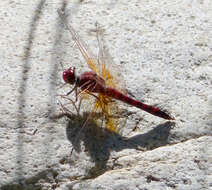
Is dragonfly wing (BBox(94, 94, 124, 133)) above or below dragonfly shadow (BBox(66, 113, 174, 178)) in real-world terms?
above

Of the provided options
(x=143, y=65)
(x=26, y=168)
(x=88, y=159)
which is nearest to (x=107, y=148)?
(x=88, y=159)

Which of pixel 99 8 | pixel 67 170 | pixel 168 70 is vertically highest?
pixel 99 8

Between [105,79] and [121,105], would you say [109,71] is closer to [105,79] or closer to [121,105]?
[105,79]

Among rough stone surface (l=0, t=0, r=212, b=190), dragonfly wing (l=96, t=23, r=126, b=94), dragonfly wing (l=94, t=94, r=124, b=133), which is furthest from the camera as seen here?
dragonfly wing (l=96, t=23, r=126, b=94)

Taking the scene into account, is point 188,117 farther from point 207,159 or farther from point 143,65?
point 143,65

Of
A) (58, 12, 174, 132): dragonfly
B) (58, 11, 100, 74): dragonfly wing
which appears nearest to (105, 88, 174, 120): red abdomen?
(58, 12, 174, 132): dragonfly

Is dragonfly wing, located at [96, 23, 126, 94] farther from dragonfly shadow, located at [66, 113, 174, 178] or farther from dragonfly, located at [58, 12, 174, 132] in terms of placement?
dragonfly shadow, located at [66, 113, 174, 178]

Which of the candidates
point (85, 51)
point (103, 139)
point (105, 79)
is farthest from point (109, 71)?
point (103, 139)
